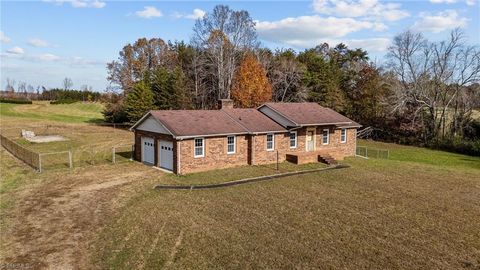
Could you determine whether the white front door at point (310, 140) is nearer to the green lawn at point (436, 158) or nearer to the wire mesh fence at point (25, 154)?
the green lawn at point (436, 158)

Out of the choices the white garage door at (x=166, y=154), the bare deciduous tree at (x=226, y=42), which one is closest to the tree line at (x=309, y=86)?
the bare deciduous tree at (x=226, y=42)

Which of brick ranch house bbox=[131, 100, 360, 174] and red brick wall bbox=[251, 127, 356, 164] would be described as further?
red brick wall bbox=[251, 127, 356, 164]

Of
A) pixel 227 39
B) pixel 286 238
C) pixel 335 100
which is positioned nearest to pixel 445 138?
pixel 335 100

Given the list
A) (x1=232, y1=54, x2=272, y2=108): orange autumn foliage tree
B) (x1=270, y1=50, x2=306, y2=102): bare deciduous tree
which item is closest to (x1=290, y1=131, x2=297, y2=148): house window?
(x1=232, y1=54, x2=272, y2=108): orange autumn foliage tree

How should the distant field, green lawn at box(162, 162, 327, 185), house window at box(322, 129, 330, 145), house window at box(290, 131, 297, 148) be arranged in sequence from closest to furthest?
1. green lawn at box(162, 162, 327, 185)
2. house window at box(290, 131, 297, 148)
3. house window at box(322, 129, 330, 145)
4. the distant field

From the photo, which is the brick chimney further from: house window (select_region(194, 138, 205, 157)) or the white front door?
the white front door

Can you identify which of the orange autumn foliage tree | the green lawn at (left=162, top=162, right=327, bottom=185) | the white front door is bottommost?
the green lawn at (left=162, top=162, right=327, bottom=185)

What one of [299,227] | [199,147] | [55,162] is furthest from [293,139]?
[55,162]
